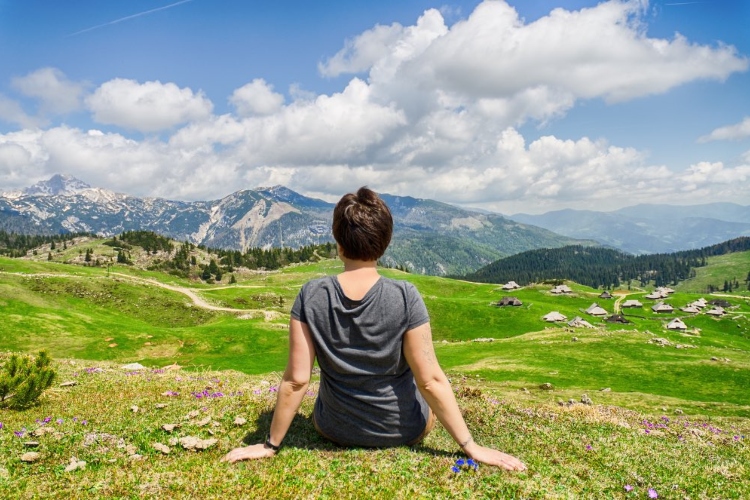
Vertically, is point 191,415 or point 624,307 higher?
point 191,415

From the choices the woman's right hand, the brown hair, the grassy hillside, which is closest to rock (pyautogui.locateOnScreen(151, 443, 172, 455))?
the brown hair

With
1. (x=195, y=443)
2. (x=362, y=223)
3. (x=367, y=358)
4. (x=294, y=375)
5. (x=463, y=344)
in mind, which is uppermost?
(x=362, y=223)

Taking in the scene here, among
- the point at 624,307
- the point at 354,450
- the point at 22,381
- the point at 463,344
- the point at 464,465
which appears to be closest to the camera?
the point at 464,465

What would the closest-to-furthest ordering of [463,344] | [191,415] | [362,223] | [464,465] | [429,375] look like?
[362,223], [429,375], [464,465], [191,415], [463,344]

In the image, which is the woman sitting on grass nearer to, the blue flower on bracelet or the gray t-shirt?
A: the gray t-shirt

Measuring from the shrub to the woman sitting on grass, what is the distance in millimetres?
8365

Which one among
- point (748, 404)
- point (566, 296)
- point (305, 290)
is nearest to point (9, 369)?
point (305, 290)

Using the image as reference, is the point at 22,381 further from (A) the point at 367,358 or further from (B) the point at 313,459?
(A) the point at 367,358

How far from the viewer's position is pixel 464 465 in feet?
23.8

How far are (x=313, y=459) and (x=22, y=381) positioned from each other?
9.85 m

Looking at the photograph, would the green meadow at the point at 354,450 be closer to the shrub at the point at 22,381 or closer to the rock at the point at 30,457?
the rock at the point at 30,457

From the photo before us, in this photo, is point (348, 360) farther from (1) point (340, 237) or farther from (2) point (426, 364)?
(1) point (340, 237)

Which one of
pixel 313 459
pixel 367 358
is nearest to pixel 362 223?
pixel 367 358

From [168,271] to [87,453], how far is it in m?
204
